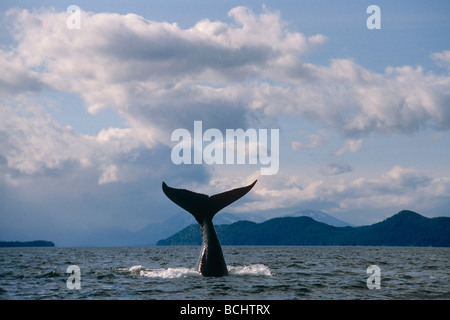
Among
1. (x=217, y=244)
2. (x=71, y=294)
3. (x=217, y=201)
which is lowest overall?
(x=71, y=294)

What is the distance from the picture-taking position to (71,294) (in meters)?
19.1

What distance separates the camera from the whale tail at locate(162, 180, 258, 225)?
69.5 feet

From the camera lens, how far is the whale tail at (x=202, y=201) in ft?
69.5

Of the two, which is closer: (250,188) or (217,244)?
(250,188)

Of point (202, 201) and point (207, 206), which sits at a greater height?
point (202, 201)

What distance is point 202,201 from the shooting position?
860 inches
